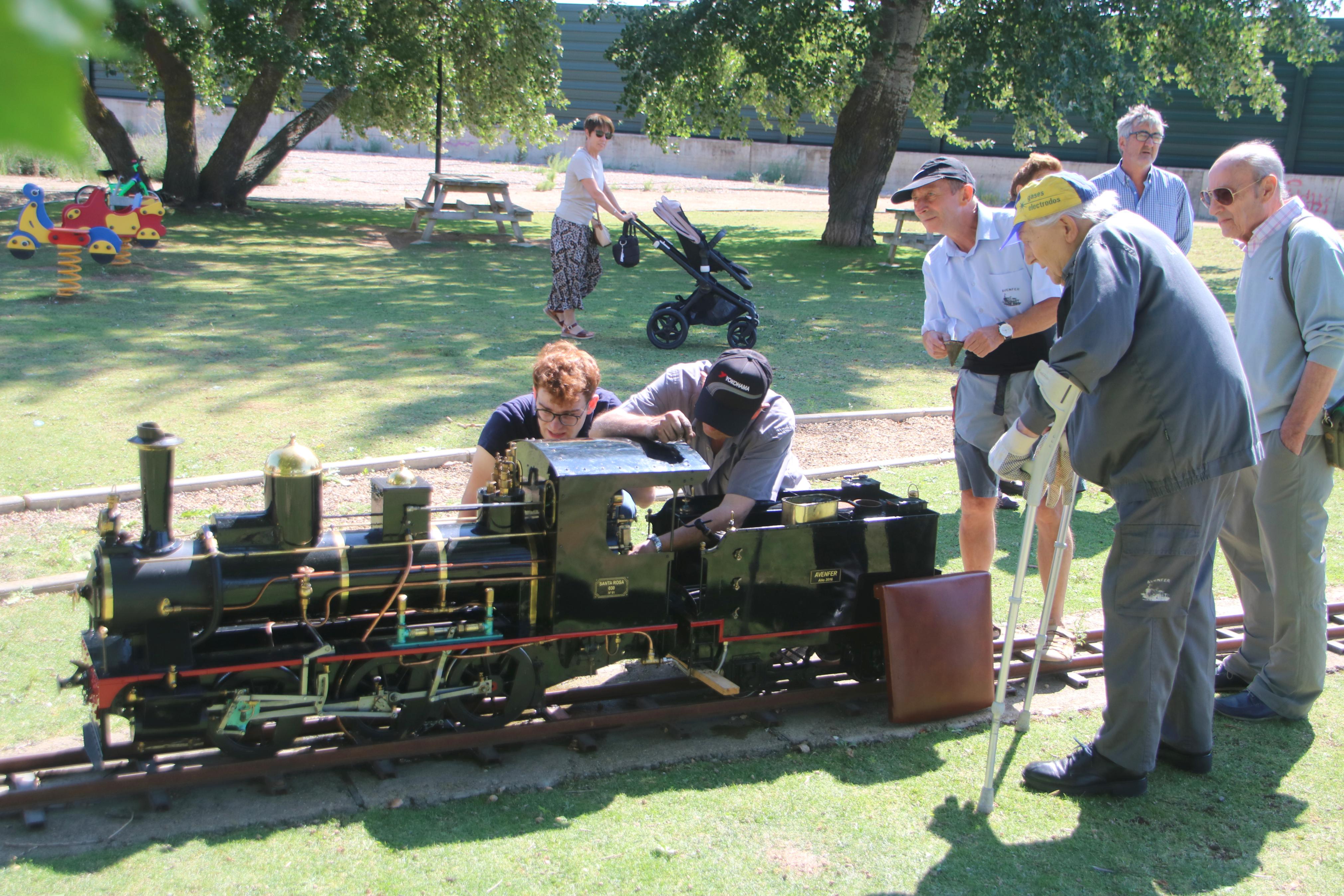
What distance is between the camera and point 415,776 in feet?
11.7

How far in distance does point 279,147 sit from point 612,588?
18.2m

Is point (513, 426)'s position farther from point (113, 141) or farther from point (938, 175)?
point (113, 141)

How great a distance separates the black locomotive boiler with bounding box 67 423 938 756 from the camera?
10.5 ft

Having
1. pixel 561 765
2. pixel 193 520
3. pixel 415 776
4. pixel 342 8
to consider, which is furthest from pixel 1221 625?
pixel 342 8

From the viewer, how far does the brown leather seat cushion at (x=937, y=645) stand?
4059mm

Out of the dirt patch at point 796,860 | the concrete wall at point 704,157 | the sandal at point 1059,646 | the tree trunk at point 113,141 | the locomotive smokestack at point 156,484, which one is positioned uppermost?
the concrete wall at point 704,157

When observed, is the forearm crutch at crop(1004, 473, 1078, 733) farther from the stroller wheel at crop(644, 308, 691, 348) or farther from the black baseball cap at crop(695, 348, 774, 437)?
the stroller wheel at crop(644, 308, 691, 348)

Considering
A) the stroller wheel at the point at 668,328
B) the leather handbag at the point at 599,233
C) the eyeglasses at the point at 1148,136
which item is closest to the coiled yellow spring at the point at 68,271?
the leather handbag at the point at 599,233

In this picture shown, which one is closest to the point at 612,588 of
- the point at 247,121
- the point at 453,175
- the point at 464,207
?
the point at 464,207

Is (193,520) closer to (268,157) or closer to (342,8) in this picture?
(342,8)

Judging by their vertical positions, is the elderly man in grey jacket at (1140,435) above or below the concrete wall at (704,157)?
below

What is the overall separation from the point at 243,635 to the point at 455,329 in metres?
7.23

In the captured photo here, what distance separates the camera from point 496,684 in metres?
3.72

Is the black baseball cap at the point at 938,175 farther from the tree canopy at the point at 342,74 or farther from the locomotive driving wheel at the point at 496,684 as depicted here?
the tree canopy at the point at 342,74
